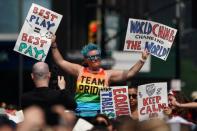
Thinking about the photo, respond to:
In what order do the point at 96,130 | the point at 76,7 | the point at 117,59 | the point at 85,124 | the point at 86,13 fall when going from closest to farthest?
the point at 96,130, the point at 85,124, the point at 117,59, the point at 76,7, the point at 86,13

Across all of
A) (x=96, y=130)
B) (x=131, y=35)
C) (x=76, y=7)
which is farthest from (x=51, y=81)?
(x=76, y=7)

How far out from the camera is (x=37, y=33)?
40.8 ft

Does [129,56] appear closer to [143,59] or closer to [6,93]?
[6,93]

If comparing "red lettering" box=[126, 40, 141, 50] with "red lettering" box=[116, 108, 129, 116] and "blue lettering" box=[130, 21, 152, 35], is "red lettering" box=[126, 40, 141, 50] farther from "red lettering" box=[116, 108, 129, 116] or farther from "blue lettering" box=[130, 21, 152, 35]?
"red lettering" box=[116, 108, 129, 116]

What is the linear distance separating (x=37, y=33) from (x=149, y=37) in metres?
1.43

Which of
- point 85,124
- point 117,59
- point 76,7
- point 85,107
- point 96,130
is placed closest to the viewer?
point 96,130

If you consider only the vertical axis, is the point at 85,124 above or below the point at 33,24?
below

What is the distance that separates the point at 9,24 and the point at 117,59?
10.3 feet

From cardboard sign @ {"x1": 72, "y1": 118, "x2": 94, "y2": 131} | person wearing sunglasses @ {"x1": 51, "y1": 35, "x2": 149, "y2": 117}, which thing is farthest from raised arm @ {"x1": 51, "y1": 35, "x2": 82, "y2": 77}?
cardboard sign @ {"x1": 72, "y1": 118, "x2": 94, "y2": 131}

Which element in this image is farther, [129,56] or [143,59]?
[129,56]

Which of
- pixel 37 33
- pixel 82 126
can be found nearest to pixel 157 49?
pixel 37 33

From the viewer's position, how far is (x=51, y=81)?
11.8 meters

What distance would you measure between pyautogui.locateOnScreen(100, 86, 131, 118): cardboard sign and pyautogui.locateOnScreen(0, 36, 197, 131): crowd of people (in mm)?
100

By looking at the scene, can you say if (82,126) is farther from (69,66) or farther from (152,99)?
(152,99)
